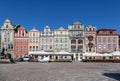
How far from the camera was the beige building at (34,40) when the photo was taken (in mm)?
62719

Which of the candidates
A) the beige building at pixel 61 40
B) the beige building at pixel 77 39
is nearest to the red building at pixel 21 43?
the beige building at pixel 61 40

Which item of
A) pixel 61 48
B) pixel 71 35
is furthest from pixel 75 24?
pixel 61 48

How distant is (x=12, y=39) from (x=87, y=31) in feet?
77.9

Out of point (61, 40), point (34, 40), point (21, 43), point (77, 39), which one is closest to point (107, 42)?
point (77, 39)

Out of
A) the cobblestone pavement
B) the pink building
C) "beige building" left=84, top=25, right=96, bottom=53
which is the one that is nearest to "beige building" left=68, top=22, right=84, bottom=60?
"beige building" left=84, top=25, right=96, bottom=53

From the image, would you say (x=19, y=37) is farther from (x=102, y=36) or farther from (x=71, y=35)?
(x=102, y=36)

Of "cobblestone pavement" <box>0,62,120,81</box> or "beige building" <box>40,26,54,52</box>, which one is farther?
"beige building" <box>40,26,54,52</box>

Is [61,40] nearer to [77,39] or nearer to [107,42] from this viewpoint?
[77,39]

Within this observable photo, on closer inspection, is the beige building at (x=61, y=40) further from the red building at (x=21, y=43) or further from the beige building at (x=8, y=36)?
the beige building at (x=8, y=36)

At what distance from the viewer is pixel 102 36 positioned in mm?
62781

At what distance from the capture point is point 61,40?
207ft

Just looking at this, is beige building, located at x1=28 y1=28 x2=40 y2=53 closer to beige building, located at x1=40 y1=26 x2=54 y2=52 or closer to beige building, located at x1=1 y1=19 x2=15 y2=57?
beige building, located at x1=40 y1=26 x2=54 y2=52

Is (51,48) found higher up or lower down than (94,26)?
lower down

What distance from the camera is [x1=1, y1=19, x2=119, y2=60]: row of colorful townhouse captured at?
62.7 m
